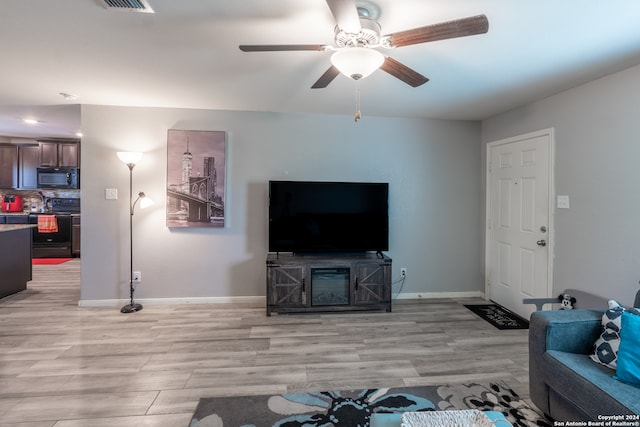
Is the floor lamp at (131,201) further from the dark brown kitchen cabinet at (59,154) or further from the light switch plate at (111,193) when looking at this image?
the dark brown kitchen cabinet at (59,154)

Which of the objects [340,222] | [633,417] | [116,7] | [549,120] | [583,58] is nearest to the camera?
[633,417]

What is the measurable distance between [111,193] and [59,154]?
382 centimetres

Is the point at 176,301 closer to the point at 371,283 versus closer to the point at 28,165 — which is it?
the point at 371,283

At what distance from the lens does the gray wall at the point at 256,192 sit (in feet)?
11.8

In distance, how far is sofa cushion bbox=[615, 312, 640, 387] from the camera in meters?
1.48

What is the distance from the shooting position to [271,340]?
282 centimetres

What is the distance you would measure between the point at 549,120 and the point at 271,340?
3.57m

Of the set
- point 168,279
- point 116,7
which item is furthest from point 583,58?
point 168,279

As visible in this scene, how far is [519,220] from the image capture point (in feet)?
11.2

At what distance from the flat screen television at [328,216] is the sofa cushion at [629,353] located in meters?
2.25

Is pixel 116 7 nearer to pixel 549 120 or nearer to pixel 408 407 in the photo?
pixel 408 407

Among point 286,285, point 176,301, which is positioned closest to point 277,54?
point 286,285

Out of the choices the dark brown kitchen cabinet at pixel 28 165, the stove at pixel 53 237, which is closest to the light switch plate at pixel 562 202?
the stove at pixel 53 237

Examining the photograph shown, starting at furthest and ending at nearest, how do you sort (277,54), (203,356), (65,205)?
(65,205), (203,356), (277,54)
